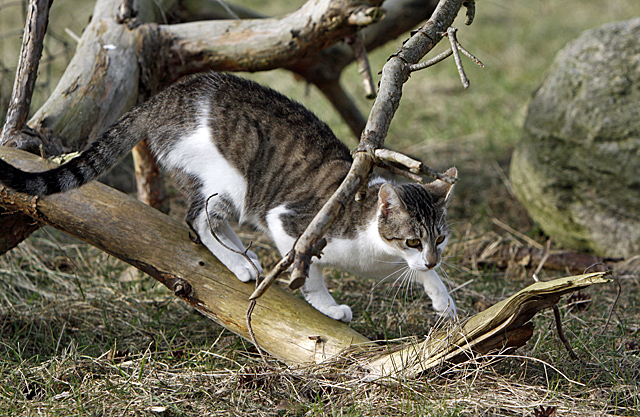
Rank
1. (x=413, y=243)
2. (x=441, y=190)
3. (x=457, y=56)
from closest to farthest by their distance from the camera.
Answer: (x=457, y=56) → (x=413, y=243) → (x=441, y=190)

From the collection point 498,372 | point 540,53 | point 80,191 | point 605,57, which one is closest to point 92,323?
point 80,191

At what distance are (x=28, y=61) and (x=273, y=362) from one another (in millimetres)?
1838

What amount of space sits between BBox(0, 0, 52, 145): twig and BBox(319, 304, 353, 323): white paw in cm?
→ 168

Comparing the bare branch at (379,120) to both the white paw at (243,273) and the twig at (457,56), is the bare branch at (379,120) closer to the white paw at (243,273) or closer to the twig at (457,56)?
the twig at (457,56)

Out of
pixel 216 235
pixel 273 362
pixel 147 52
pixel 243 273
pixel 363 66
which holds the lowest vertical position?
pixel 273 362

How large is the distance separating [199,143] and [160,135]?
20 centimetres

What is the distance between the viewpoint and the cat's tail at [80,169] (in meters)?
2.15

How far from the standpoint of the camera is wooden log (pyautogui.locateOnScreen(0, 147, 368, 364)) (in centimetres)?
247

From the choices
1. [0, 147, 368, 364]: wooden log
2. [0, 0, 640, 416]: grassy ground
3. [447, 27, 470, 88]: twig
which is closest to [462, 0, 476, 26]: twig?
[447, 27, 470, 88]: twig

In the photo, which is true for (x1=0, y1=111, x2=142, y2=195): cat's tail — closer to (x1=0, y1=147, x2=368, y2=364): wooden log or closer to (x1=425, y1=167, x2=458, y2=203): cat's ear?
(x1=0, y1=147, x2=368, y2=364): wooden log

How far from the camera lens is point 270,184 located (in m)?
2.96

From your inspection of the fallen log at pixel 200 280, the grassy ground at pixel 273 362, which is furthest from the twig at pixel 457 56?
the grassy ground at pixel 273 362

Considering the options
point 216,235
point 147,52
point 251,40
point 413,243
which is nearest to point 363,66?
point 251,40

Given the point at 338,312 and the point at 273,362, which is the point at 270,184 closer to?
the point at 338,312
